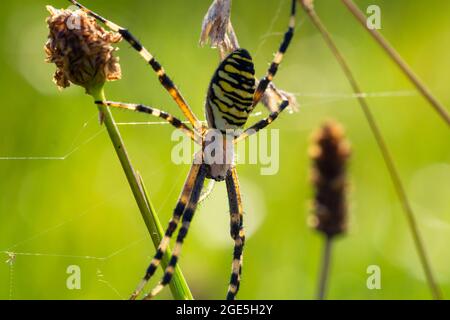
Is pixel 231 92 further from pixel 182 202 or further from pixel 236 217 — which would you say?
pixel 236 217

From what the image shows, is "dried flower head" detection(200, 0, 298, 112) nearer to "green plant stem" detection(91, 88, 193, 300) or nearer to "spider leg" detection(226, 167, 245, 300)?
"green plant stem" detection(91, 88, 193, 300)

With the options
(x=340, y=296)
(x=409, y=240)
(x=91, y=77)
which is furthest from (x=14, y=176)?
(x=409, y=240)

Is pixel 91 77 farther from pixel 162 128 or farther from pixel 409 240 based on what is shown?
pixel 409 240

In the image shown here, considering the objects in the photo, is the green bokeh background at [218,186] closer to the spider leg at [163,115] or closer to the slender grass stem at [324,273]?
the slender grass stem at [324,273]

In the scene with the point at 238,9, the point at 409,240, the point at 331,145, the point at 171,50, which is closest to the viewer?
the point at 331,145

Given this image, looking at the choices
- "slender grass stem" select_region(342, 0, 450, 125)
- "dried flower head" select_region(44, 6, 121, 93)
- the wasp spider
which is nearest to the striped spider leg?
the wasp spider

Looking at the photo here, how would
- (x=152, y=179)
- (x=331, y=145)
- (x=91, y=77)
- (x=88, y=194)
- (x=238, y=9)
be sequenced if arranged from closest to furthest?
(x=91, y=77) < (x=331, y=145) < (x=88, y=194) < (x=152, y=179) < (x=238, y=9)

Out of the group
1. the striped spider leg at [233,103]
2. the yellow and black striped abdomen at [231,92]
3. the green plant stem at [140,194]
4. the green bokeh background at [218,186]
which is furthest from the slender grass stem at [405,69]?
the green bokeh background at [218,186]
